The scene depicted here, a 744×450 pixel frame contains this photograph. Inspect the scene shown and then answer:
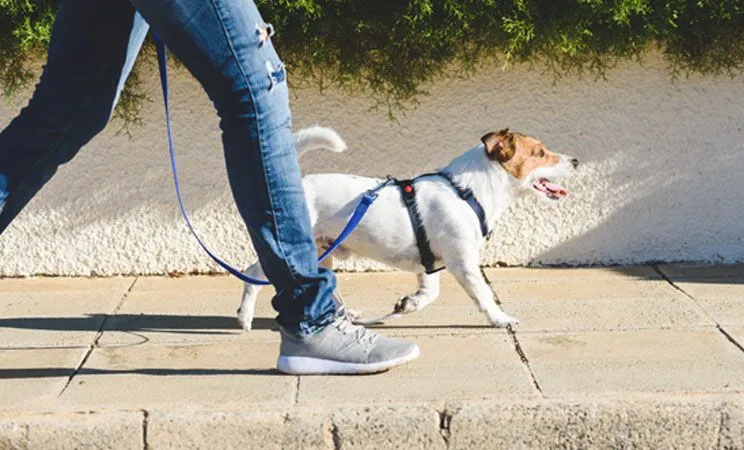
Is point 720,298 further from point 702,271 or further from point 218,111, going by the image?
point 218,111

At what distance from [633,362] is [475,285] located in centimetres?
85

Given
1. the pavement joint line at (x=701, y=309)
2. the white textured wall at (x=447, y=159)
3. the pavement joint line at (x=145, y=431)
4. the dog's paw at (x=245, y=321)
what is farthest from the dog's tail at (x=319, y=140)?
the pavement joint line at (x=701, y=309)

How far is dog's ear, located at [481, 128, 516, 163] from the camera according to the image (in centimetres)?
507

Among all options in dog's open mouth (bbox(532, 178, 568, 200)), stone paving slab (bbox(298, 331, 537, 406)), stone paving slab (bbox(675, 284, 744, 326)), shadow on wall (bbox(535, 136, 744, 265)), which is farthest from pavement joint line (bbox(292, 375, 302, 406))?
shadow on wall (bbox(535, 136, 744, 265))

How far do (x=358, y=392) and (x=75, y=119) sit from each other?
134 cm

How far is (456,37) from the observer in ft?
18.9

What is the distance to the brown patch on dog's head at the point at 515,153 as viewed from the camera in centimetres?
508

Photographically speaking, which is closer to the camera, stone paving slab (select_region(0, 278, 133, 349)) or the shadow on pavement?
the shadow on pavement

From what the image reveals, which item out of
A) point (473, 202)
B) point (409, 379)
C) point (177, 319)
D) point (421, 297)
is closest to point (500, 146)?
point (473, 202)

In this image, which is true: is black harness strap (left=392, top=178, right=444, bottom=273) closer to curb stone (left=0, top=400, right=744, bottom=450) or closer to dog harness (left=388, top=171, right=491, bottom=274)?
dog harness (left=388, top=171, right=491, bottom=274)

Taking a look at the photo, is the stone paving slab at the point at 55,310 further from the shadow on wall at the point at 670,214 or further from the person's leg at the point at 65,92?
the shadow on wall at the point at 670,214

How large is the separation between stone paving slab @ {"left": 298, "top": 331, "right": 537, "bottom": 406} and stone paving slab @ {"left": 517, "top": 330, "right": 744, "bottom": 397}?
0.33 feet

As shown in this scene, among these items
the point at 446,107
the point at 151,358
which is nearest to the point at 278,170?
the point at 151,358

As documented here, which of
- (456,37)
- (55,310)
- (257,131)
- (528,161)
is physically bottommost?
(55,310)
